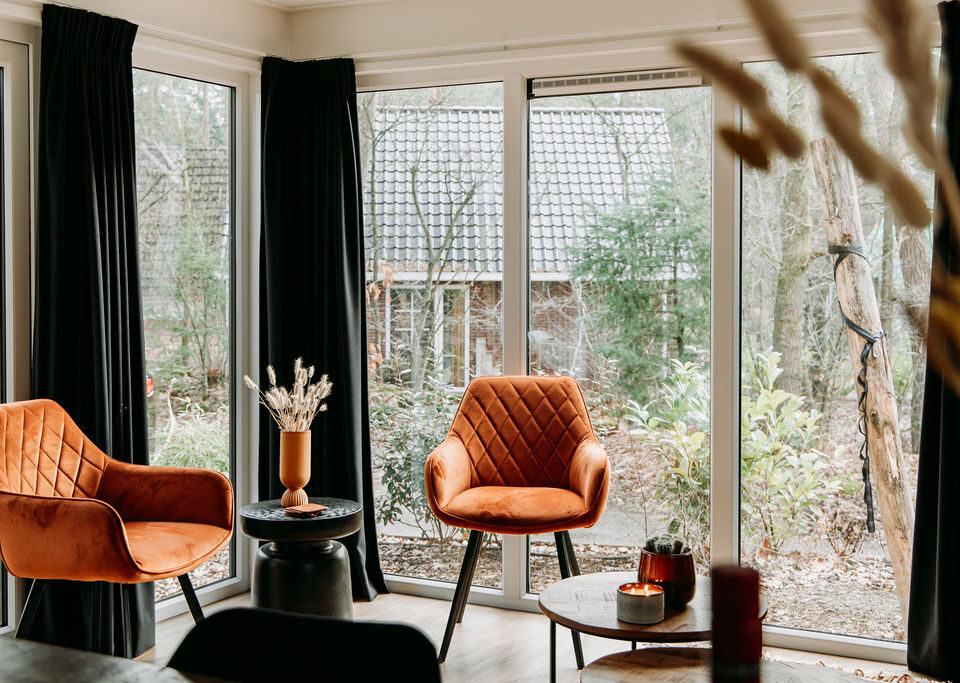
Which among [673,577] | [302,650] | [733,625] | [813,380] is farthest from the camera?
[813,380]

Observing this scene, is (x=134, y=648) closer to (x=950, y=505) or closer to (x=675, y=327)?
(x=675, y=327)

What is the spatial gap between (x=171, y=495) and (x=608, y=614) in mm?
1638

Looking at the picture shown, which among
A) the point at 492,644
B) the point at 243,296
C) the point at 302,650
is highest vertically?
the point at 243,296

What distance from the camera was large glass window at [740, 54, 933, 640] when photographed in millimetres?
3318

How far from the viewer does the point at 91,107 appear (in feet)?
10.9

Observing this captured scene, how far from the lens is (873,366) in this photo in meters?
3.37

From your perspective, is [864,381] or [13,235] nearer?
[13,235]

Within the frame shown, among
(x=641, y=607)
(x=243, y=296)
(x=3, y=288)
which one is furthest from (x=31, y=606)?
(x=641, y=607)

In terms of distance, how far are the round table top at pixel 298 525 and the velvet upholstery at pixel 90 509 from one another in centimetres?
14

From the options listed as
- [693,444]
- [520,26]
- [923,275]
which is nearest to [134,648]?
[693,444]

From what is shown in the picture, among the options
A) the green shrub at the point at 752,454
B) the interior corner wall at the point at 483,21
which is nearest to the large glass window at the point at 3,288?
the interior corner wall at the point at 483,21

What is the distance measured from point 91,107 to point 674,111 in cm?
227

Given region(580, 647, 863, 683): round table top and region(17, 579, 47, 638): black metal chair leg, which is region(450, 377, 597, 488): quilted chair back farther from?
region(17, 579, 47, 638): black metal chair leg

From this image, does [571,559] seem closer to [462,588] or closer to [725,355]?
[462,588]
